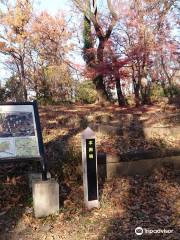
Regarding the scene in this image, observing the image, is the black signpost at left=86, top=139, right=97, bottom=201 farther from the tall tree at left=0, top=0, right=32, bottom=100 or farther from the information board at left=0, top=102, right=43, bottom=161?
the tall tree at left=0, top=0, right=32, bottom=100

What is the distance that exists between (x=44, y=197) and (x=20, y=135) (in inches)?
36.5

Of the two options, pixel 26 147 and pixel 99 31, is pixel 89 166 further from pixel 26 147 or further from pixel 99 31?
pixel 99 31

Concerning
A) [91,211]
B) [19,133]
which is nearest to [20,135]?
[19,133]

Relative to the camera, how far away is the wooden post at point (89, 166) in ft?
16.0

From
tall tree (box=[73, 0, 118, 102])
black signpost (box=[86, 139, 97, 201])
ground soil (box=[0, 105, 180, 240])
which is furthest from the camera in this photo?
tall tree (box=[73, 0, 118, 102])

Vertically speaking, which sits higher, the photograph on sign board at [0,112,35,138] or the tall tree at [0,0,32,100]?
the tall tree at [0,0,32,100]

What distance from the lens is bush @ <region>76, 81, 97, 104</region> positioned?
62.6ft

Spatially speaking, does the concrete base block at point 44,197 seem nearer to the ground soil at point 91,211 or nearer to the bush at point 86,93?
the ground soil at point 91,211

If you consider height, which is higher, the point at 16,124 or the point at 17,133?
the point at 16,124

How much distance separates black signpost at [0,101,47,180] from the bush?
14.0m

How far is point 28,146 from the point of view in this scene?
16.0 ft

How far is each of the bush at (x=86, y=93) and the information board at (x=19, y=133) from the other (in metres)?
14.0

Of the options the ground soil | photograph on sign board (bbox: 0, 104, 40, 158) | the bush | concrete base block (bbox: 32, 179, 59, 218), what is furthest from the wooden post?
the bush

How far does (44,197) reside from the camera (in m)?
4.70
